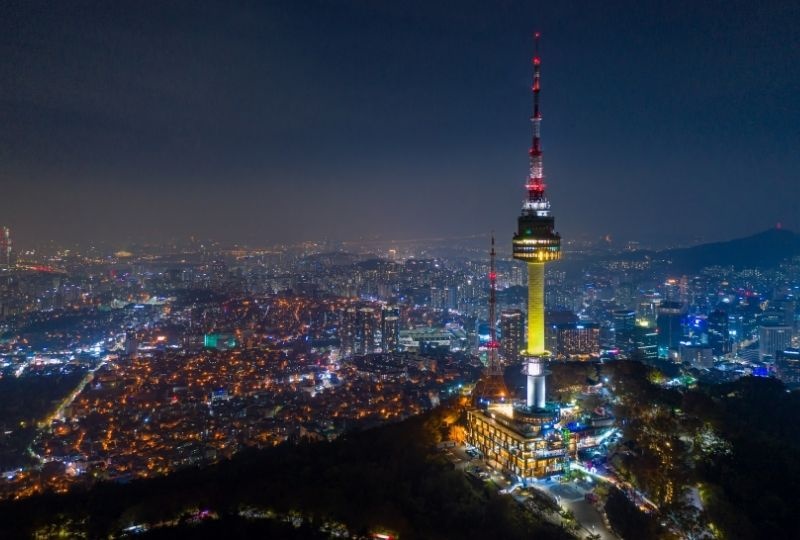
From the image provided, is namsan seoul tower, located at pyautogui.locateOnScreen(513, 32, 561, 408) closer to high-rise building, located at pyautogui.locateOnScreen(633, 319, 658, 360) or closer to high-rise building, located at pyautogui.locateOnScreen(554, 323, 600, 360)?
high-rise building, located at pyautogui.locateOnScreen(554, 323, 600, 360)

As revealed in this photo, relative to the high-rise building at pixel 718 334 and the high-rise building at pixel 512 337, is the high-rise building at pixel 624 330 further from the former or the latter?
the high-rise building at pixel 512 337

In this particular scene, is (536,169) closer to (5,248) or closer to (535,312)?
(535,312)

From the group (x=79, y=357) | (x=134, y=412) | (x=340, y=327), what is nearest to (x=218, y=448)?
(x=134, y=412)

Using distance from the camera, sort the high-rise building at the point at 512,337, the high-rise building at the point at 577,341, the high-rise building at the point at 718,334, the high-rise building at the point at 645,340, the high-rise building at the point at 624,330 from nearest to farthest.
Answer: the high-rise building at the point at 512,337
the high-rise building at the point at 577,341
the high-rise building at the point at 645,340
the high-rise building at the point at 624,330
the high-rise building at the point at 718,334

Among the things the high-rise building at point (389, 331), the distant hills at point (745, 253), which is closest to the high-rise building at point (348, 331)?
the high-rise building at point (389, 331)

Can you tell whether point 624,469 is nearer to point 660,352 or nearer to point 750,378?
point 750,378

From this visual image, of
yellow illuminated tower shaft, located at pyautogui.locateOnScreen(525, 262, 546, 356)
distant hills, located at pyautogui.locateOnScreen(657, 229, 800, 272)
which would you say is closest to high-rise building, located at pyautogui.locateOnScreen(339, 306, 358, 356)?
yellow illuminated tower shaft, located at pyautogui.locateOnScreen(525, 262, 546, 356)
